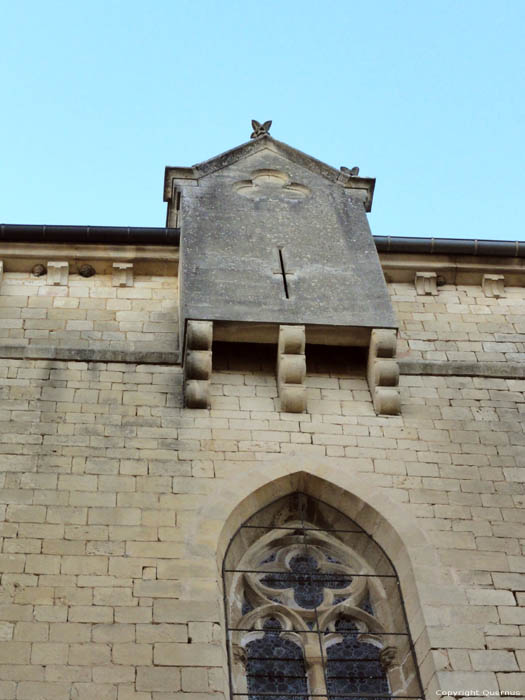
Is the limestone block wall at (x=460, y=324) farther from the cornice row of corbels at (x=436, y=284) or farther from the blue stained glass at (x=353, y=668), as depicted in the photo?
the blue stained glass at (x=353, y=668)

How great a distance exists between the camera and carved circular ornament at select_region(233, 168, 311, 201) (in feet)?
37.0

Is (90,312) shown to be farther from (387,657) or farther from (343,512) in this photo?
(387,657)

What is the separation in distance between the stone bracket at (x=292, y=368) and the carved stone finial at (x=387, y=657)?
6.82ft

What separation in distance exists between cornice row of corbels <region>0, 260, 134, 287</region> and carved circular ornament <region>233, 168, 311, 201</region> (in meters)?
1.38

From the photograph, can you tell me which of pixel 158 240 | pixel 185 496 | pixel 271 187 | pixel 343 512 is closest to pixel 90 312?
pixel 158 240

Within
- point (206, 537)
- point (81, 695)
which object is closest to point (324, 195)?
point (206, 537)

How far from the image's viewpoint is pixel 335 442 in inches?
355

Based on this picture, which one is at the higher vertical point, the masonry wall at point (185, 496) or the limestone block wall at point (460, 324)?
the limestone block wall at point (460, 324)

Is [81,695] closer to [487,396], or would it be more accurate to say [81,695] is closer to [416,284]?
[487,396]

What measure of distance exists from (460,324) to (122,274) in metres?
3.03

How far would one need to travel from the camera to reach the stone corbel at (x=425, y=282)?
11.0m

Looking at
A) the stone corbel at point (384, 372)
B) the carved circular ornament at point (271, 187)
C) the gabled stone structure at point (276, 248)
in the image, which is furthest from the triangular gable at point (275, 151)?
the stone corbel at point (384, 372)

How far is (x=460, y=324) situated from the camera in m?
10.6

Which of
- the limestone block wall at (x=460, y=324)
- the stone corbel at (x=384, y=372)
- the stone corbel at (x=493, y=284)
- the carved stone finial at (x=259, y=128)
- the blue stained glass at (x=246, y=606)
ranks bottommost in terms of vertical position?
the blue stained glass at (x=246, y=606)
